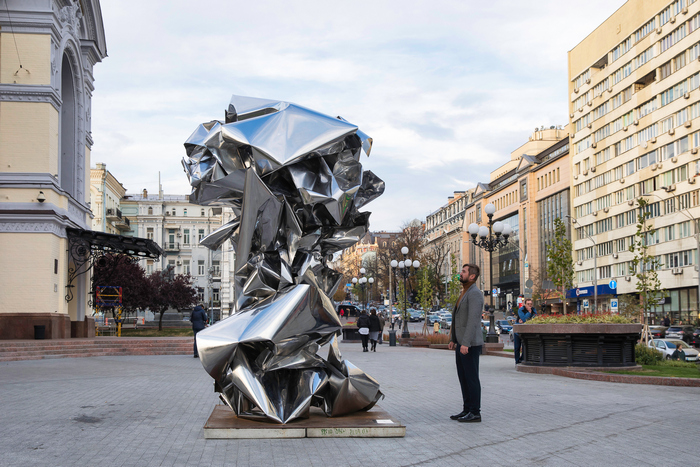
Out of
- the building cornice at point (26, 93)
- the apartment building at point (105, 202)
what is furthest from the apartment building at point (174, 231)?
the building cornice at point (26, 93)

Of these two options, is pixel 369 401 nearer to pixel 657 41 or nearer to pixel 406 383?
pixel 406 383

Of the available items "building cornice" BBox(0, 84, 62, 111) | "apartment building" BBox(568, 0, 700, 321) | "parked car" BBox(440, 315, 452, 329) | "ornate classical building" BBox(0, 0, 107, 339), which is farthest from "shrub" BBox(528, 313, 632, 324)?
"parked car" BBox(440, 315, 452, 329)

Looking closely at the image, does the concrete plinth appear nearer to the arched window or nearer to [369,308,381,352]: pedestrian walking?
[369,308,381,352]: pedestrian walking

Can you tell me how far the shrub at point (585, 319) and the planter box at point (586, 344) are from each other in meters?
0.32

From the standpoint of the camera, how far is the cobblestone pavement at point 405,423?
6094 millimetres

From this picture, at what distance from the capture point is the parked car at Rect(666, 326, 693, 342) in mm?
38781

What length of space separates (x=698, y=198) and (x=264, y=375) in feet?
173

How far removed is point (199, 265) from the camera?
83.8 meters

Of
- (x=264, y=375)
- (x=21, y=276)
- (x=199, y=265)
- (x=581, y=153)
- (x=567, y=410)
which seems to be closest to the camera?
(x=264, y=375)

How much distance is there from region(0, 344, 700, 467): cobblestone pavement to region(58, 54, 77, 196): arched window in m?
18.8

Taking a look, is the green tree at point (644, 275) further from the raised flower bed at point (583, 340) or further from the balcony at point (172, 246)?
the balcony at point (172, 246)

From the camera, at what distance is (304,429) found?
6922 millimetres

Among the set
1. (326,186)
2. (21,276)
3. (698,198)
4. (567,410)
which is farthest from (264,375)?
(698,198)

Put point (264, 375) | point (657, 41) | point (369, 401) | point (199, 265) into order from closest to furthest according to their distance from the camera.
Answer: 1. point (264, 375)
2. point (369, 401)
3. point (657, 41)
4. point (199, 265)
